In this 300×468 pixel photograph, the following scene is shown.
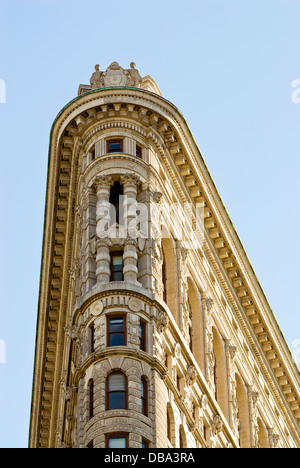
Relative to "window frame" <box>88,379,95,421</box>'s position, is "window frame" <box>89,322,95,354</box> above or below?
above

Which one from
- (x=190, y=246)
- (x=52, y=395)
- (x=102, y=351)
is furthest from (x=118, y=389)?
(x=52, y=395)

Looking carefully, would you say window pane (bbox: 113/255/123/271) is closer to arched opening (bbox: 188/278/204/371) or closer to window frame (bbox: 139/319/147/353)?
window frame (bbox: 139/319/147/353)

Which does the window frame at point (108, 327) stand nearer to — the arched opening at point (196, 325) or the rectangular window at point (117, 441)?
the rectangular window at point (117, 441)

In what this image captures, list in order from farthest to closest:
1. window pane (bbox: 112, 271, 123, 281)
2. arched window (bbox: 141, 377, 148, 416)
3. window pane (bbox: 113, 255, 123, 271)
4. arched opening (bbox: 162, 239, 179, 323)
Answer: arched opening (bbox: 162, 239, 179, 323) → window pane (bbox: 113, 255, 123, 271) → window pane (bbox: 112, 271, 123, 281) → arched window (bbox: 141, 377, 148, 416)

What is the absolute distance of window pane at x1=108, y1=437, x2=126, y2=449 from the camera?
6662cm

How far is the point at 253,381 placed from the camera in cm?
9244

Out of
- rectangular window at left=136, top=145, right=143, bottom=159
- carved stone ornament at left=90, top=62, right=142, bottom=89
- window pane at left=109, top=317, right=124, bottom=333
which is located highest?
carved stone ornament at left=90, top=62, right=142, bottom=89

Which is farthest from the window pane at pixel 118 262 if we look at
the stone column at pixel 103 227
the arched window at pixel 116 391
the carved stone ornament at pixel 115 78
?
the carved stone ornament at pixel 115 78

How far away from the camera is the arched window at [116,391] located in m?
68.3

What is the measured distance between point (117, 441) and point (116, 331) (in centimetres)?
→ 644

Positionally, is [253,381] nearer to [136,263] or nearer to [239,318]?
[239,318]

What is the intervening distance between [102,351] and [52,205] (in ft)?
62.8

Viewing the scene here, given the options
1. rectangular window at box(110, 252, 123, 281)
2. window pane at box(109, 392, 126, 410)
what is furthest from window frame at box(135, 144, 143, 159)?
window pane at box(109, 392, 126, 410)

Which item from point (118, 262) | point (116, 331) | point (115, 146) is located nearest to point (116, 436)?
point (116, 331)
